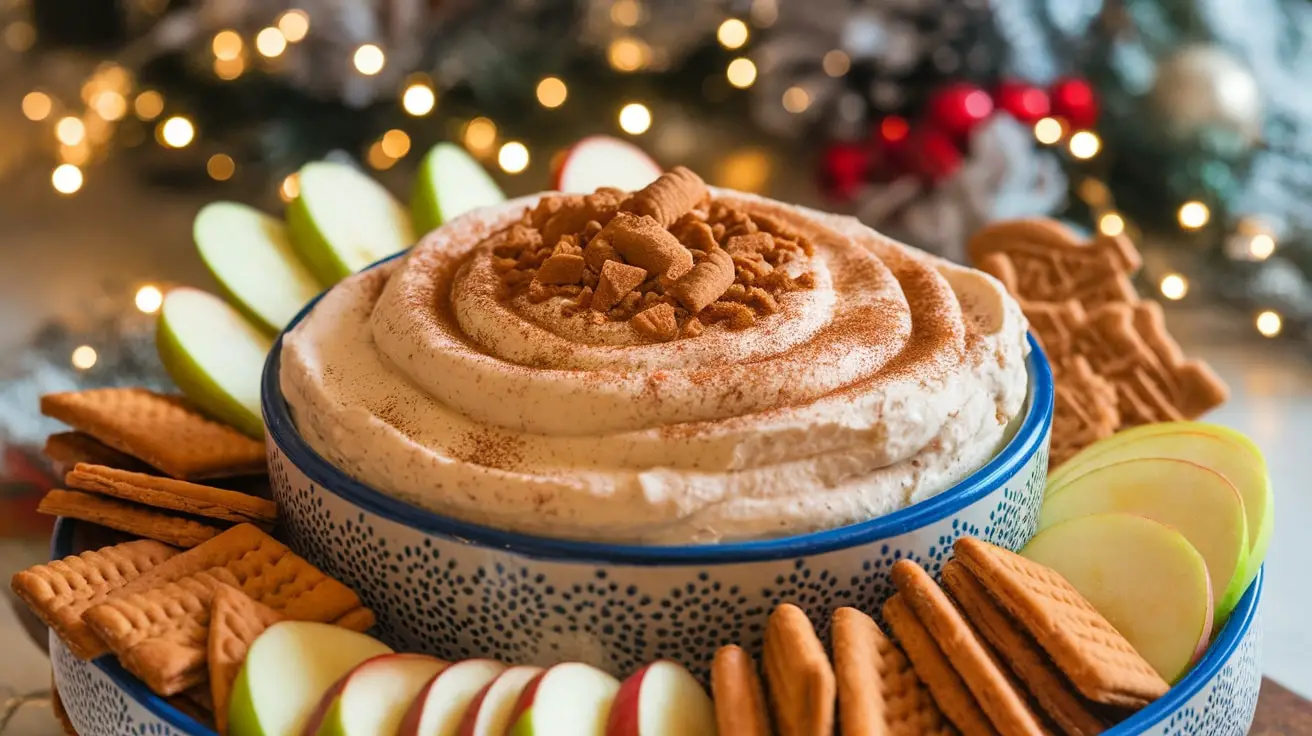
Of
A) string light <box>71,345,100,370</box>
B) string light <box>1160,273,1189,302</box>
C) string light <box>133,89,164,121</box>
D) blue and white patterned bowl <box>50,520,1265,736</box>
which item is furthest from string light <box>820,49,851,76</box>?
blue and white patterned bowl <box>50,520,1265,736</box>

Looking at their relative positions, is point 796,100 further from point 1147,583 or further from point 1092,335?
point 1147,583

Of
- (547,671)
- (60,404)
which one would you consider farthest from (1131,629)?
(60,404)

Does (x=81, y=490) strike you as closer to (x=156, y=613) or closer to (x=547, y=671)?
(x=156, y=613)

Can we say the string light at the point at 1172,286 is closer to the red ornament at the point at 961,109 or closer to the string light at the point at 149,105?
the red ornament at the point at 961,109

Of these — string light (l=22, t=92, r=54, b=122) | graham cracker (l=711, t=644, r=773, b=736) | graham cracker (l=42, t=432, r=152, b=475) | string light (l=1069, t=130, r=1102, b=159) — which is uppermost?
string light (l=1069, t=130, r=1102, b=159)

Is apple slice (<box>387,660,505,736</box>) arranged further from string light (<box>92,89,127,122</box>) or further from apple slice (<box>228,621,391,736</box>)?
string light (<box>92,89,127,122</box>)

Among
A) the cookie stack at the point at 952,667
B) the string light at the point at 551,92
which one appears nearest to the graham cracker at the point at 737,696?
the cookie stack at the point at 952,667
